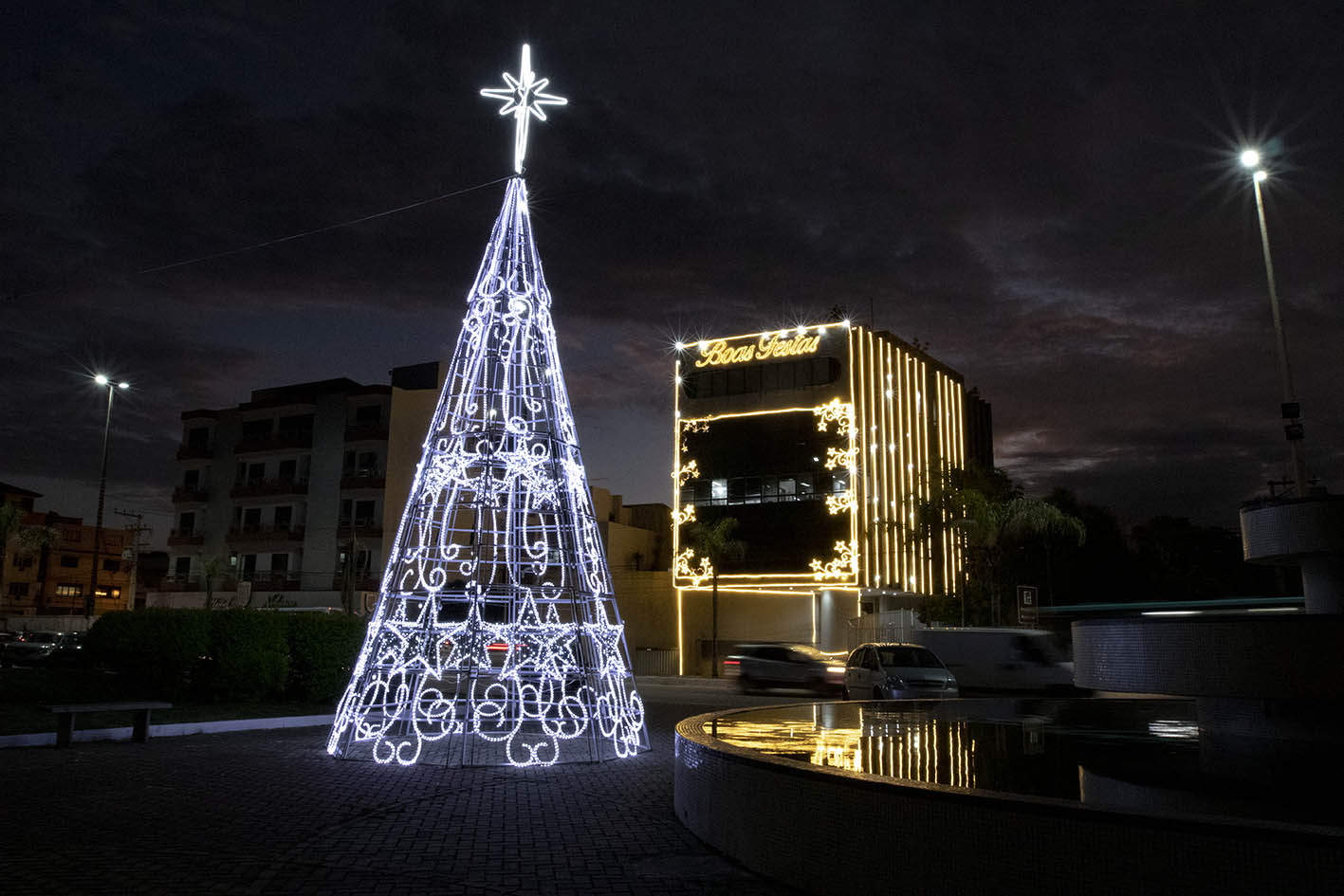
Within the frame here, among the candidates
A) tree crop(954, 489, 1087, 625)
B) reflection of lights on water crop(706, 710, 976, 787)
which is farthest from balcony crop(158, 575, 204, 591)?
reflection of lights on water crop(706, 710, 976, 787)

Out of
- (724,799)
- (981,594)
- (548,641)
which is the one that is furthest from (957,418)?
(724,799)

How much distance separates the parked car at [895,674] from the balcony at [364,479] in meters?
29.1

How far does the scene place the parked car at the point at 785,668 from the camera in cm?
2566

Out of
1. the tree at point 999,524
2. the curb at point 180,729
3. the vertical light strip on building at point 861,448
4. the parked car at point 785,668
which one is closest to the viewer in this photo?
the curb at point 180,729

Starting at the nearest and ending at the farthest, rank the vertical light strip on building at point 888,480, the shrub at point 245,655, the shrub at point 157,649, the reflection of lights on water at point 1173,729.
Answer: the reflection of lights on water at point 1173,729
the shrub at point 157,649
the shrub at point 245,655
the vertical light strip on building at point 888,480

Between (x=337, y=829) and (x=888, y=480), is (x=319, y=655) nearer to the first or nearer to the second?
(x=337, y=829)

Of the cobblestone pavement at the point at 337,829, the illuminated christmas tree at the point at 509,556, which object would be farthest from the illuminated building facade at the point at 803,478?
the cobblestone pavement at the point at 337,829

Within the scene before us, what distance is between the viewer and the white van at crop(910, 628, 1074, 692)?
2522 centimetres

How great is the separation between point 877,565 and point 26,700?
93.1 ft

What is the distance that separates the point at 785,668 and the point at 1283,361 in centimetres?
1347

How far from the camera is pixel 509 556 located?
13.9m

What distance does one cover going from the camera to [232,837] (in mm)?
7918

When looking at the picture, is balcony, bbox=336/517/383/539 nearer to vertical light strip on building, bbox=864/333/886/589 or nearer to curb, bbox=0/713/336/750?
vertical light strip on building, bbox=864/333/886/589

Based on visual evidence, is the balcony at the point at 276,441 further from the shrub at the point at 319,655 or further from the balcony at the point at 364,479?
the shrub at the point at 319,655
